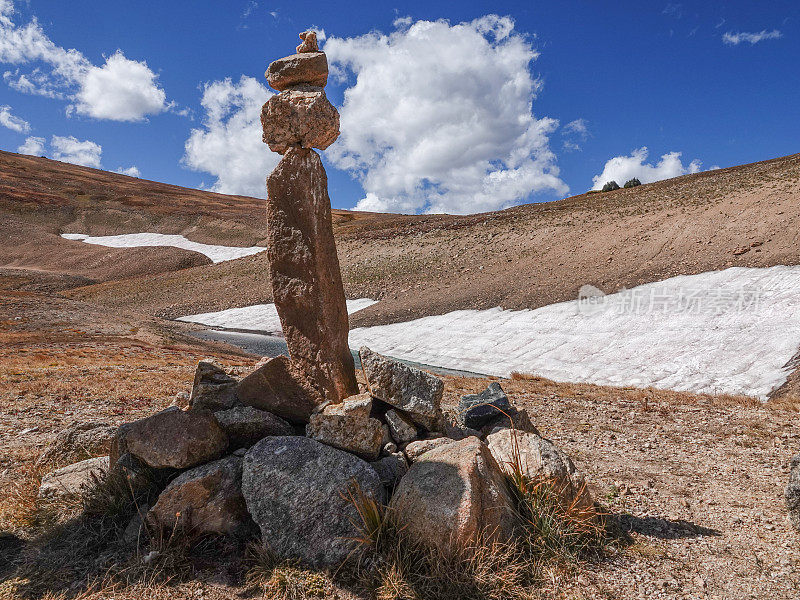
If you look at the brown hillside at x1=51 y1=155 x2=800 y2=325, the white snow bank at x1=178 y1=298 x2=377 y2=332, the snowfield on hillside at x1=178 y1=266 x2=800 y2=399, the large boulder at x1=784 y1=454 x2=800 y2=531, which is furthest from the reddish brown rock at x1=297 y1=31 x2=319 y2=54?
the white snow bank at x1=178 y1=298 x2=377 y2=332

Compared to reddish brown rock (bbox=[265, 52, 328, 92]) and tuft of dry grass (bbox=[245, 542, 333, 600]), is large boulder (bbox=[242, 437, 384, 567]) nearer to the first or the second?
tuft of dry grass (bbox=[245, 542, 333, 600])

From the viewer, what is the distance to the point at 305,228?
728 centimetres

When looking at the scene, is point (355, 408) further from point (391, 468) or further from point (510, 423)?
point (510, 423)

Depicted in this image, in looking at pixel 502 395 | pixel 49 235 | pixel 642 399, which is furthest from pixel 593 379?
pixel 49 235

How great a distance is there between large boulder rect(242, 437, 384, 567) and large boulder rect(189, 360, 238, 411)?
1.39 meters

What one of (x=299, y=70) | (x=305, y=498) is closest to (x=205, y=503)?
(x=305, y=498)

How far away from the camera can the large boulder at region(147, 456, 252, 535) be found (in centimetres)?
601

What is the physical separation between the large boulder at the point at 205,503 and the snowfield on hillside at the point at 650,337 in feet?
58.0

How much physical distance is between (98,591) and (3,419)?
8487mm

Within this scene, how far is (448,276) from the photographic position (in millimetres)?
43188

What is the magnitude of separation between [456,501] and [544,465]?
149 centimetres

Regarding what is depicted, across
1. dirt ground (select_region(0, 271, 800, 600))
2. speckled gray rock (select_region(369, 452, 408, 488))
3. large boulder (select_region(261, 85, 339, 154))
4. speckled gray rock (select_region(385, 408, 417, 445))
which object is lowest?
dirt ground (select_region(0, 271, 800, 600))

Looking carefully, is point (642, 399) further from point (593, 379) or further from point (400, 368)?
point (400, 368)

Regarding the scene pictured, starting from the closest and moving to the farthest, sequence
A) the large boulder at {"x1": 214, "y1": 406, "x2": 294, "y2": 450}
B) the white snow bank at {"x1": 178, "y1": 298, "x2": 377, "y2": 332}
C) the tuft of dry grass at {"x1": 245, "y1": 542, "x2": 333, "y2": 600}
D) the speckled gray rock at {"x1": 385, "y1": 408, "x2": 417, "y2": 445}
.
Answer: the tuft of dry grass at {"x1": 245, "y1": 542, "x2": 333, "y2": 600}, the large boulder at {"x1": 214, "y1": 406, "x2": 294, "y2": 450}, the speckled gray rock at {"x1": 385, "y1": 408, "x2": 417, "y2": 445}, the white snow bank at {"x1": 178, "y1": 298, "x2": 377, "y2": 332}
